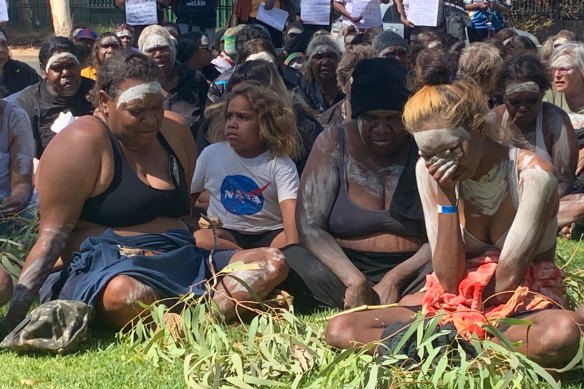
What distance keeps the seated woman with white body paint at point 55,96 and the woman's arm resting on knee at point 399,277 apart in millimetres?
3782

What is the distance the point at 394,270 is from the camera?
5902mm

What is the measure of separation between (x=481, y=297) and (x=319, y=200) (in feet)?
4.94

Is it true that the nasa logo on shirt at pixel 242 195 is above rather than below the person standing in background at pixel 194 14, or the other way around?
above

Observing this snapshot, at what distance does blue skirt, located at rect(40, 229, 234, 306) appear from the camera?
5461 mm

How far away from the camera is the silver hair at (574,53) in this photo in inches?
362

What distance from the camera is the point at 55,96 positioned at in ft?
29.2

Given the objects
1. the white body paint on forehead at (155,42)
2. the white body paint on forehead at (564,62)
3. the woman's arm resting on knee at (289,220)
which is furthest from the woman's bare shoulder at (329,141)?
the white body paint on forehead at (155,42)

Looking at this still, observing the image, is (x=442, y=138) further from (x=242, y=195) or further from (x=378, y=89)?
(x=242, y=195)

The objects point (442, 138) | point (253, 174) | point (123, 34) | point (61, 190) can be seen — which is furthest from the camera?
point (123, 34)

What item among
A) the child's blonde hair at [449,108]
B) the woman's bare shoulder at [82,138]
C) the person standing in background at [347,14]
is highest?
the child's blonde hair at [449,108]

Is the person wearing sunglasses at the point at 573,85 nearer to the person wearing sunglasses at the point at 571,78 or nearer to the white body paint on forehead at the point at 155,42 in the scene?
the person wearing sunglasses at the point at 571,78

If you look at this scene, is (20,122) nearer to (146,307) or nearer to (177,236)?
(177,236)

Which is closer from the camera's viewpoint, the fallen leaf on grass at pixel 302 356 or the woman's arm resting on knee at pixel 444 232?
the woman's arm resting on knee at pixel 444 232

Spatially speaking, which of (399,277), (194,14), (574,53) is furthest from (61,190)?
(194,14)
